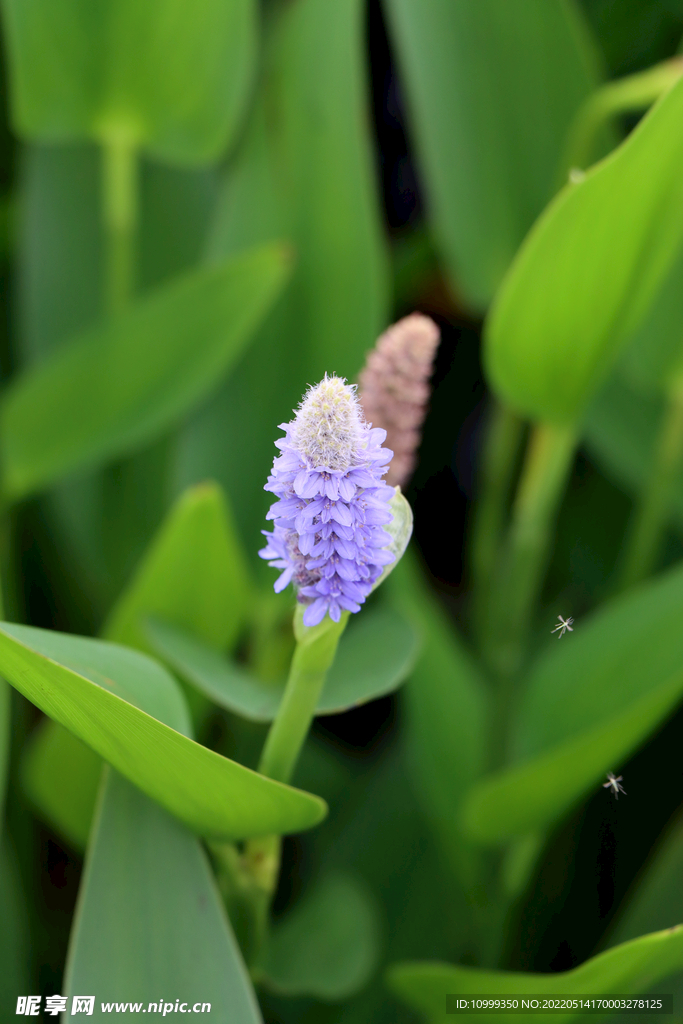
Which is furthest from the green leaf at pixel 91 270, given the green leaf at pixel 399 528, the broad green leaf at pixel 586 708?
the green leaf at pixel 399 528

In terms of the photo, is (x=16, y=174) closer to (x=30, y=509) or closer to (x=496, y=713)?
(x=30, y=509)

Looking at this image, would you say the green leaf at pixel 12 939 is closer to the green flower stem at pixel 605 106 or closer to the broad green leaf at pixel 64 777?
the broad green leaf at pixel 64 777

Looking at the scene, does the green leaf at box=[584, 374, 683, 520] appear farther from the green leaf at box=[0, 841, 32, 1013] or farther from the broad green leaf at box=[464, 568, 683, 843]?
the green leaf at box=[0, 841, 32, 1013]

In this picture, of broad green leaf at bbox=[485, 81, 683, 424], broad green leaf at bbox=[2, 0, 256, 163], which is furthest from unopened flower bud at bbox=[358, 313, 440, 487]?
broad green leaf at bbox=[2, 0, 256, 163]

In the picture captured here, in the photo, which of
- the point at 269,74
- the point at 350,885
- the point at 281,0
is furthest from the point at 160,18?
the point at 350,885

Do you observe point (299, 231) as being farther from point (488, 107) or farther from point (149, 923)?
point (149, 923)

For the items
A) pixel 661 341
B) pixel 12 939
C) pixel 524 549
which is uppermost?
pixel 661 341

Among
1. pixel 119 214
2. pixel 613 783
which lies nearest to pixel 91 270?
pixel 119 214
